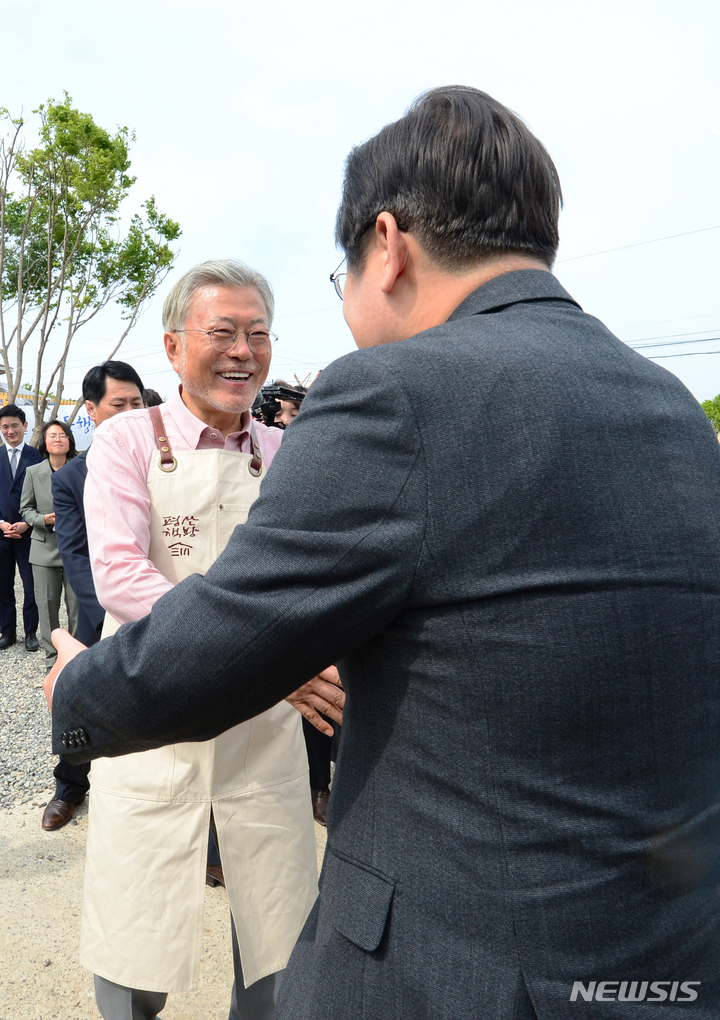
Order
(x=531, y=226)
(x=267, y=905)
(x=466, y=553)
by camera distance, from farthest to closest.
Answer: (x=267, y=905), (x=531, y=226), (x=466, y=553)

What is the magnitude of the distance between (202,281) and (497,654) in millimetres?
1557

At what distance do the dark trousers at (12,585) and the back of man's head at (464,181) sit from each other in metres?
6.54

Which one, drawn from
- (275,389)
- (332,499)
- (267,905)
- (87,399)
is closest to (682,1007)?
(332,499)

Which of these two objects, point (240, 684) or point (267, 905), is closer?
point (240, 684)

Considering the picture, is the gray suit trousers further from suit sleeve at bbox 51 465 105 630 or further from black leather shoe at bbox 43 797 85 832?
black leather shoe at bbox 43 797 85 832

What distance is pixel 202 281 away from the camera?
1.96 metres

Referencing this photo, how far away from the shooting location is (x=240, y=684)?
772 millimetres

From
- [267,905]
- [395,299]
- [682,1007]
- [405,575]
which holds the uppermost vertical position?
[395,299]

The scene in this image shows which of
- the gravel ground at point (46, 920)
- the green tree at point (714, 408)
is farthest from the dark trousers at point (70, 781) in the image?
the green tree at point (714, 408)

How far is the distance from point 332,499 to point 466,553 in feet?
0.47

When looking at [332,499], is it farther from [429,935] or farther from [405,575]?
[429,935]

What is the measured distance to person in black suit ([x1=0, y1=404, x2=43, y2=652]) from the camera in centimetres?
662

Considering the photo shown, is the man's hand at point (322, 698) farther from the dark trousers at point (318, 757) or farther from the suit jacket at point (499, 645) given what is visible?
the dark trousers at point (318, 757)

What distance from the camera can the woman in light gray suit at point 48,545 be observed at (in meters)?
5.93
